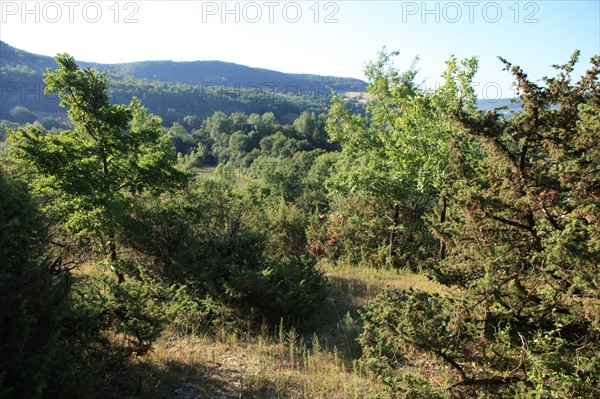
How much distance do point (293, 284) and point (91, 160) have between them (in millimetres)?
6159

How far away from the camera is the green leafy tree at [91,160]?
27.9 feet

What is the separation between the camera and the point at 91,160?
9.27 meters

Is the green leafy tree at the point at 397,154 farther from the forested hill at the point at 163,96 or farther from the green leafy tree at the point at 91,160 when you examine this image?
the forested hill at the point at 163,96

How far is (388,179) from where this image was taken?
1184cm

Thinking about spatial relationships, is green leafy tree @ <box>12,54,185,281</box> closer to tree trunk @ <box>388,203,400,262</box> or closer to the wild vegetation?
the wild vegetation

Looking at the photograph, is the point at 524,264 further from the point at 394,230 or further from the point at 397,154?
the point at 394,230

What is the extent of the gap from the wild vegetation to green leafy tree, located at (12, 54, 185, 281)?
0.05m

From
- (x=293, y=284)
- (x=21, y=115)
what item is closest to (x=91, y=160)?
(x=293, y=284)

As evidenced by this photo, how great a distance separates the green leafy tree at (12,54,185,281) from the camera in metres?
8.51

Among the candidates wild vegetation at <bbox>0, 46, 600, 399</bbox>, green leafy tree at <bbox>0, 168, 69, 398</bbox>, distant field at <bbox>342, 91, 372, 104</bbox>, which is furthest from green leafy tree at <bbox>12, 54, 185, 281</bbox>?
distant field at <bbox>342, 91, 372, 104</bbox>

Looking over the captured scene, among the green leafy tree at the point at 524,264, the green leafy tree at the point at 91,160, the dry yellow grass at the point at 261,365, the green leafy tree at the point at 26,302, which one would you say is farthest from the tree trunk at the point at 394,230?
the green leafy tree at the point at 26,302

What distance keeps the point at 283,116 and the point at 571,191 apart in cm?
13443

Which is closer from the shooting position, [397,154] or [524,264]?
[524,264]

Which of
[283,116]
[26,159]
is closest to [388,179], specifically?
[26,159]
